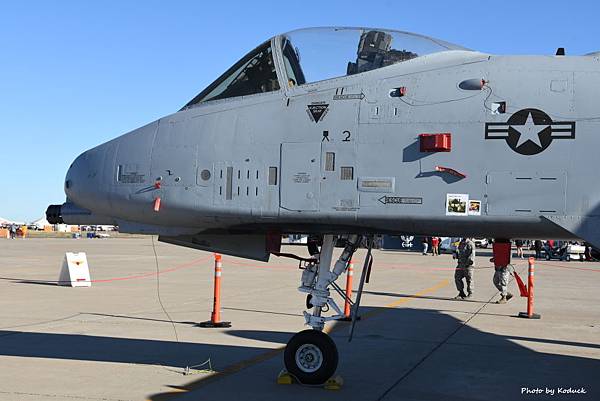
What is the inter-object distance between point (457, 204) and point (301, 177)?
5.16 feet

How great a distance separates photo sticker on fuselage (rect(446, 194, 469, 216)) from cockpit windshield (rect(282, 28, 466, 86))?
5.34ft

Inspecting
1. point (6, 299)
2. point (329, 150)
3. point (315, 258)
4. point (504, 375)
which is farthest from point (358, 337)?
point (6, 299)

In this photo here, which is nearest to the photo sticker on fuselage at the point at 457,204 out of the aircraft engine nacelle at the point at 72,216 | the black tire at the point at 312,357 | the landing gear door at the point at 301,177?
the landing gear door at the point at 301,177

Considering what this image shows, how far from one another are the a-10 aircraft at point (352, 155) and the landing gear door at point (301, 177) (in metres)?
0.01

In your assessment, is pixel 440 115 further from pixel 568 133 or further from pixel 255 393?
pixel 255 393

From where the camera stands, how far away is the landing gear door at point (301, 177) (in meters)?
7.05

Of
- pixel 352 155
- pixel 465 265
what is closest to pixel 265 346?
pixel 352 155

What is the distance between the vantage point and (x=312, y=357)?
7.63 m

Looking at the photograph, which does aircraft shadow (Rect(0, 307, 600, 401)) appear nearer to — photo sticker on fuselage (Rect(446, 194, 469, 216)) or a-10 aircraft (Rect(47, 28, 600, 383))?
a-10 aircraft (Rect(47, 28, 600, 383))

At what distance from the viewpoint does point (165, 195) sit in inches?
292

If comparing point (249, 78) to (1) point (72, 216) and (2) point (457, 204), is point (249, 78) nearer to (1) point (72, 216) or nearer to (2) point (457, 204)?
(2) point (457, 204)

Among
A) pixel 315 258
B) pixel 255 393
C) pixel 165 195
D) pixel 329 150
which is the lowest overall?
pixel 255 393

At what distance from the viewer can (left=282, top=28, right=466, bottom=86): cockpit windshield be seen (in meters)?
7.38

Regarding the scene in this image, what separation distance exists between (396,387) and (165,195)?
3369 millimetres
